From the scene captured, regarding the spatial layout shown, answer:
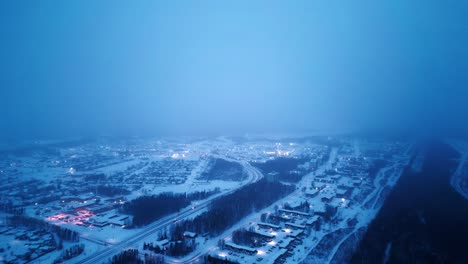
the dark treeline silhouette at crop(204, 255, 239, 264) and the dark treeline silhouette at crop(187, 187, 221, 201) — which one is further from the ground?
the dark treeline silhouette at crop(187, 187, 221, 201)

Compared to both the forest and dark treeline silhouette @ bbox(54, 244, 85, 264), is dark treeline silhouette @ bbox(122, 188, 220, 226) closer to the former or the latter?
the forest

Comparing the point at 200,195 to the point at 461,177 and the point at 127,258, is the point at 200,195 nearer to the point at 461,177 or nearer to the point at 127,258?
the point at 127,258

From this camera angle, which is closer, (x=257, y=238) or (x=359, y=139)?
(x=257, y=238)

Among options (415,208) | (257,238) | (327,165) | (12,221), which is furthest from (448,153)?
(12,221)

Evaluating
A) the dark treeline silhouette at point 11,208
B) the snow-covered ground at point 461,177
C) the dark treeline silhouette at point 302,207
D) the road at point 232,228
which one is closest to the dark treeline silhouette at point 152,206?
the road at point 232,228

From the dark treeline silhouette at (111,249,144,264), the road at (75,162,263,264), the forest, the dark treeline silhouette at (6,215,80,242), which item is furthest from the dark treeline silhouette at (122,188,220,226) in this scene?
the dark treeline silhouette at (111,249,144,264)

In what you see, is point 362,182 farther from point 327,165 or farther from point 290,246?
point 290,246
